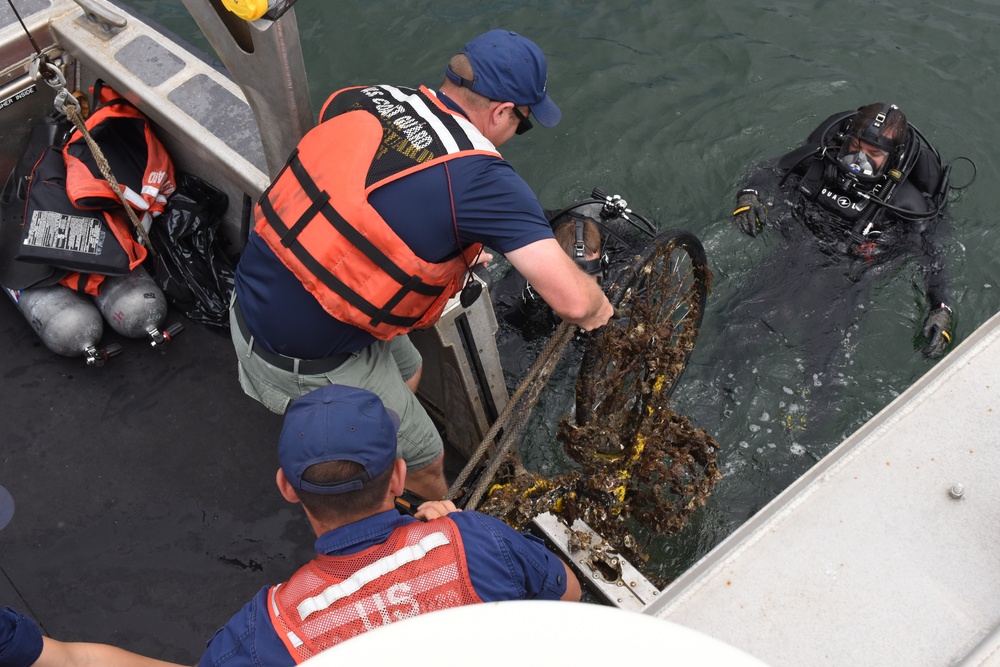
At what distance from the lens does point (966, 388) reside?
2551mm

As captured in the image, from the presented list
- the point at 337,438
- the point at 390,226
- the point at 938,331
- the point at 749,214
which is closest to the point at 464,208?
the point at 390,226

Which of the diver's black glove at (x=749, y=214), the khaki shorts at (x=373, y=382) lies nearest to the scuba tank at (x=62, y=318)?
the khaki shorts at (x=373, y=382)

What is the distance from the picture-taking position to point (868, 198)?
16.6ft

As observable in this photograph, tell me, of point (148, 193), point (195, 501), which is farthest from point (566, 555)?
point (148, 193)

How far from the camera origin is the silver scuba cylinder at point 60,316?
167 inches

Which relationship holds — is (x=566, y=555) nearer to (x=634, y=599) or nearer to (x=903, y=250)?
(x=634, y=599)

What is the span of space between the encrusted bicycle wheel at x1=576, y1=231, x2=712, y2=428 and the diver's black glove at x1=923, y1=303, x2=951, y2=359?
5.65ft

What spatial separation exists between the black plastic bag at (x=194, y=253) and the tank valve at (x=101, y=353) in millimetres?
380

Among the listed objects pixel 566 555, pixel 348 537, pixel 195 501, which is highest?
pixel 348 537

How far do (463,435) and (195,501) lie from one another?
129cm

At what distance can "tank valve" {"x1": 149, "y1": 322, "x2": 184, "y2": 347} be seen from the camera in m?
4.43

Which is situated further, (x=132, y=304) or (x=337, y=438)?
(x=132, y=304)

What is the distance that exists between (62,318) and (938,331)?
4731 millimetres

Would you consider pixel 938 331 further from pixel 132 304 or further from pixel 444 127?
pixel 132 304
